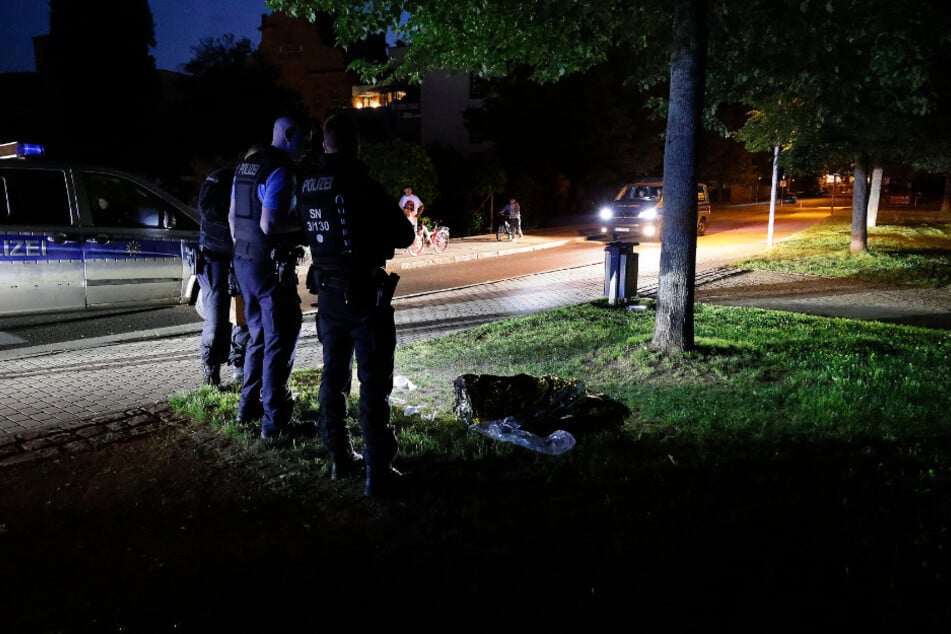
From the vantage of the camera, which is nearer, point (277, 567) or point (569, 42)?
point (277, 567)

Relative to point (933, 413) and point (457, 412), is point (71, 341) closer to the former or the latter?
point (457, 412)

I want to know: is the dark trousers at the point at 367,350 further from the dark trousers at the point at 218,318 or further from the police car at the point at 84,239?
the police car at the point at 84,239

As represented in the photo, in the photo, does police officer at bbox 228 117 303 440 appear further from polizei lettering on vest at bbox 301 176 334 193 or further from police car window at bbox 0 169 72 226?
police car window at bbox 0 169 72 226

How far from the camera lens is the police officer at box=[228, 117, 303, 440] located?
4.60 meters

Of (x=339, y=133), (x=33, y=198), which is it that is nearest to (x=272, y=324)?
(x=339, y=133)

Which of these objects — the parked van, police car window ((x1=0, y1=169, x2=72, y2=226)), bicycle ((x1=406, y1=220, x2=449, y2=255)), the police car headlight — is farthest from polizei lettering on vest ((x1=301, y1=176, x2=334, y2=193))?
the police car headlight

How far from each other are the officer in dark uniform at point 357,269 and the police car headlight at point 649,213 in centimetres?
2019

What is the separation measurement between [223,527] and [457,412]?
2.09m

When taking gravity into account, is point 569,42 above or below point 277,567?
above

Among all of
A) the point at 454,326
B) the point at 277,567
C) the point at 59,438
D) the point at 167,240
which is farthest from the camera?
the point at 454,326

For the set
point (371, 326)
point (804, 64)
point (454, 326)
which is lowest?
point (454, 326)

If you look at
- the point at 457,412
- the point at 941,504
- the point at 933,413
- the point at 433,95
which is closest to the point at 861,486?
the point at 941,504

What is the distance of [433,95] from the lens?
145 feet

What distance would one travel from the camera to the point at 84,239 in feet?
26.0
